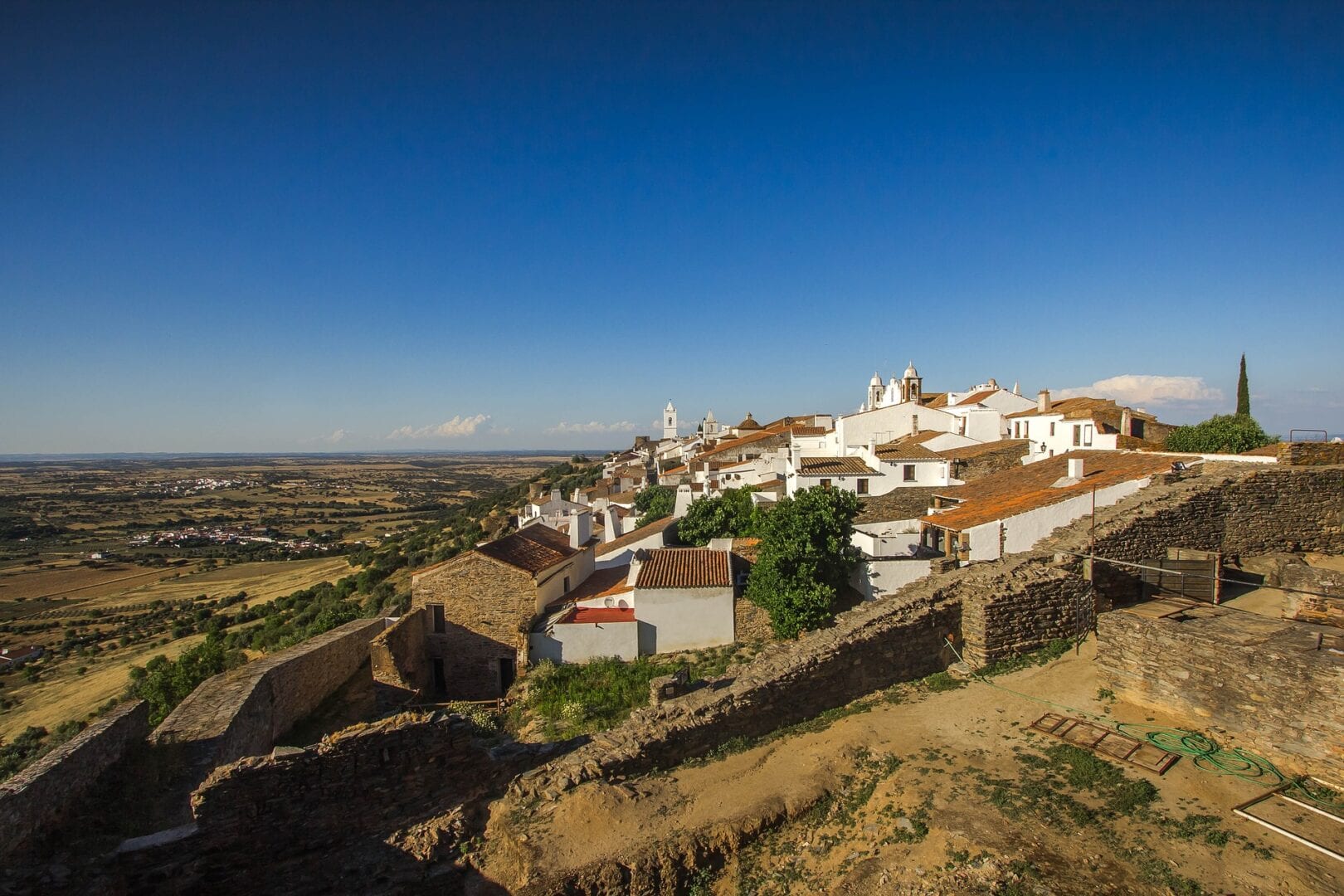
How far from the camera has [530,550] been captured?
2097 cm

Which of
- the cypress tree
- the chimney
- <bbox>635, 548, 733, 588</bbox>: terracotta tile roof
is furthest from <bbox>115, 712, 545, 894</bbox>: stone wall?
the cypress tree

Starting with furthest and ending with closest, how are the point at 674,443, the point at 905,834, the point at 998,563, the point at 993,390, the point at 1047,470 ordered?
1. the point at 674,443
2. the point at 993,390
3. the point at 1047,470
4. the point at 998,563
5. the point at 905,834

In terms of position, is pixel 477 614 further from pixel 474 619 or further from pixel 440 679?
pixel 440 679

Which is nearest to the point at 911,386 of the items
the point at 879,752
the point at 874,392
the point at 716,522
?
the point at 874,392

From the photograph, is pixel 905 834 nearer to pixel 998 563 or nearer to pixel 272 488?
pixel 998 563

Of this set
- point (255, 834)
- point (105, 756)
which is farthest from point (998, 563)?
point (105, 756)

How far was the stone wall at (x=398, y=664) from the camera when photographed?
53.5ft

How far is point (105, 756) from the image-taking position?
392 inches

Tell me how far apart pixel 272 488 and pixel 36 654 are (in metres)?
154

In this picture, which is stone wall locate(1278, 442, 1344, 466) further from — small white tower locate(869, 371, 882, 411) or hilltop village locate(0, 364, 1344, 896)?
small white tower locate(869, 371, 882, 411)

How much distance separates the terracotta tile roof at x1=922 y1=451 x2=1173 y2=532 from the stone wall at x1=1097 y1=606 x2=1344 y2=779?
6.60 metres

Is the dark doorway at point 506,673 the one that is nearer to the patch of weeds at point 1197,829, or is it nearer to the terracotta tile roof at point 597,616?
the terracotta tile roof at point 597,616

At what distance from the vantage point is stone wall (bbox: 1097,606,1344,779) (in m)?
6.43

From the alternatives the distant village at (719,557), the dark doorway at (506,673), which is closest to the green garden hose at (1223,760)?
the distant village at (719,557)
